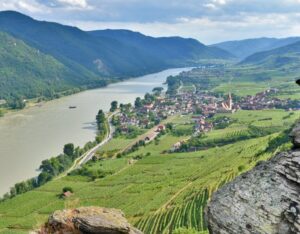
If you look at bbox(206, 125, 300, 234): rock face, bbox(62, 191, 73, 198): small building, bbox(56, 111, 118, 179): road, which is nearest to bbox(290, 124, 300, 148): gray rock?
bbox(206, 125, 300, 234): rock face

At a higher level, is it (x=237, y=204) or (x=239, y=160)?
(x=237, y=204)

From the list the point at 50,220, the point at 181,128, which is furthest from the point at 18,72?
the point at 50,220

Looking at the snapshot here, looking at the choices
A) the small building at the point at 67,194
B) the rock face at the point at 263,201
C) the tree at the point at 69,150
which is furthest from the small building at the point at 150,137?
the rock face at the point at 263,201

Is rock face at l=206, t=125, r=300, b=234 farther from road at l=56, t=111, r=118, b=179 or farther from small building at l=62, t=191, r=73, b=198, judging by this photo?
road at l=56, t=111, r=118, b=179

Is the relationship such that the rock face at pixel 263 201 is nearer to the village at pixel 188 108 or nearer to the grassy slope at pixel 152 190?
the grassy slope at pixel 152 190

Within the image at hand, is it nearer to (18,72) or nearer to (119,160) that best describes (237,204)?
(119,160)

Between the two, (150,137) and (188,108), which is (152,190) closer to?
(150,137)

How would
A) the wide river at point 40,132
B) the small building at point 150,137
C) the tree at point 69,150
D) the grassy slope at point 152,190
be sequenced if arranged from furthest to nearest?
the small building at point 150,137 → the tree at point 69,150 → the wide river at point 40,132 → the grassy slope at point 152,190
